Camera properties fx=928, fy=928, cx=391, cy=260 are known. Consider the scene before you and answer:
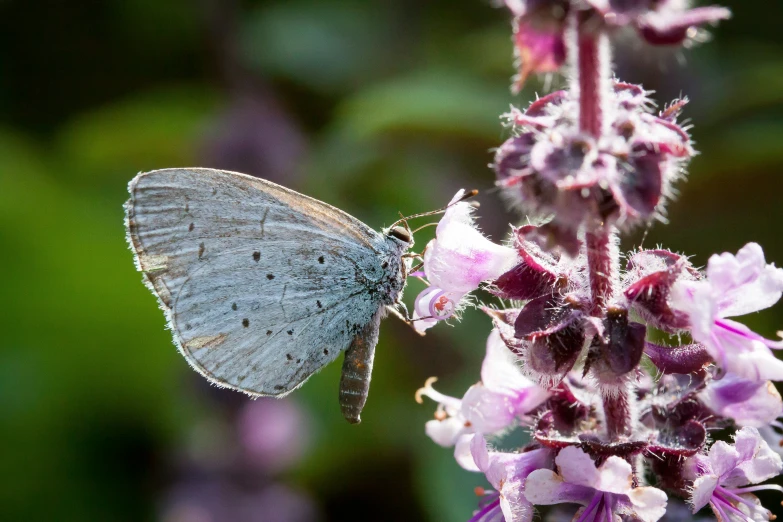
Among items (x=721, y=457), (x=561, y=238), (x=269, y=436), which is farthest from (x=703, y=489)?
(x=269, y=436)

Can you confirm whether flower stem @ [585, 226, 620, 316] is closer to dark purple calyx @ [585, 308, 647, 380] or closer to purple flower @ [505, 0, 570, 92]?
dark purple calyx @ [585, 308, 647, 380]

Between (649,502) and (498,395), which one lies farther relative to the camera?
(498,395)

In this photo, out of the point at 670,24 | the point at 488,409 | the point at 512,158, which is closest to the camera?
the point at 670,24

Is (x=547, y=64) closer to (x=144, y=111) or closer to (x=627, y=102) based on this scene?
(x=627, y=102)

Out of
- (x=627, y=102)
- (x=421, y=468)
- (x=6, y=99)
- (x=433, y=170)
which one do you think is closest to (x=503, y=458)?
(x=627, y=102)

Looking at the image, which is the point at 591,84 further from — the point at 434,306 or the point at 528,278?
the point at 434,306
